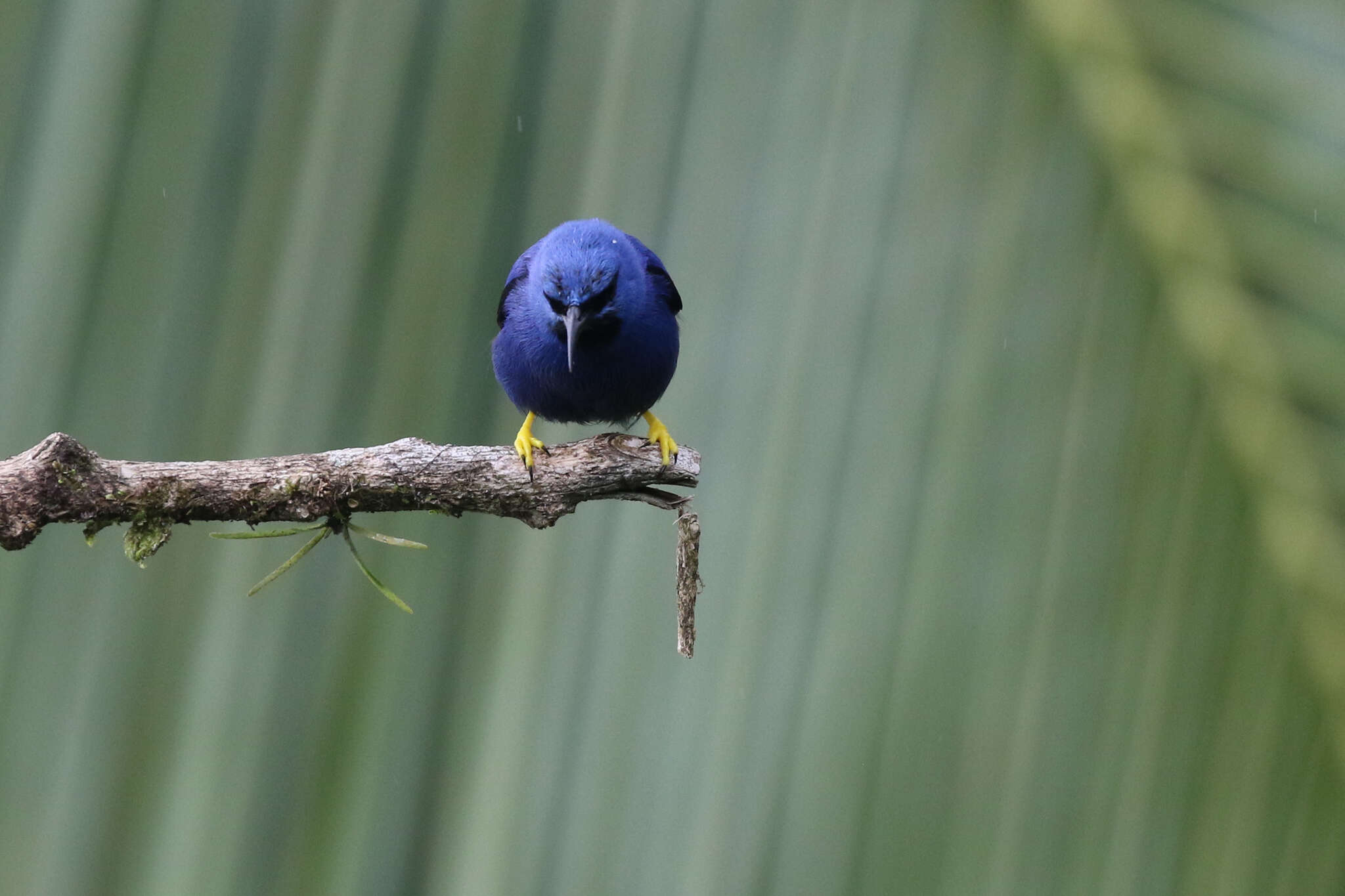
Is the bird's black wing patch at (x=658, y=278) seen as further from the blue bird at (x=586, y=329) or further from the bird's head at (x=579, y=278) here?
the bird's head at (x=579, y=278)

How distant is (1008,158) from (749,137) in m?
0.86

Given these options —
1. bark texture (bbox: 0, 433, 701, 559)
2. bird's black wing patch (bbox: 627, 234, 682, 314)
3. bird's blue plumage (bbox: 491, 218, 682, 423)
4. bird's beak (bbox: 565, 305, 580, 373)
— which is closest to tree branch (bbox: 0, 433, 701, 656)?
bark texture (bbox: 0, 433, 701, 559)

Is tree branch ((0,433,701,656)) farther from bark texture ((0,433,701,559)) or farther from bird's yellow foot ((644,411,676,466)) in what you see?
bird's yellow foot ((644,411,676,466))

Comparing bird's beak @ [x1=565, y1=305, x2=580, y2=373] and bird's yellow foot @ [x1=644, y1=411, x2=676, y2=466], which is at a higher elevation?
bird's beak @ [x1=565, y1=305, x2=580, y2=373]

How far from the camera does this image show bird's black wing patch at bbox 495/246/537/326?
3.47 meters

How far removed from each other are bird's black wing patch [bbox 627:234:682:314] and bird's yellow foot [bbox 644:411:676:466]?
38 centimetres

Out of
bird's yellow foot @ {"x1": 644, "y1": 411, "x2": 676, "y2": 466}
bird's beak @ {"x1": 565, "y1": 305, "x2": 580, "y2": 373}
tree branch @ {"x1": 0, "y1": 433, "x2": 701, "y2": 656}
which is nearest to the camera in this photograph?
tree branch @ {"x1": 0, "y1": 433, "x2": 701, "y2": 656}

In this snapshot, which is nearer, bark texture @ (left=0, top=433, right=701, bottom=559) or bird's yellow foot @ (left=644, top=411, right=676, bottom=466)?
bark texture @ (left=0, top=433, right=701, bottom=559)

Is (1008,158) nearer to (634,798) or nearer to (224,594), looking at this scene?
(634,798)

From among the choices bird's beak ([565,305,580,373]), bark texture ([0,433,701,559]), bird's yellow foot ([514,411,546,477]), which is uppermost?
bird's beak ([565,305,580,373])

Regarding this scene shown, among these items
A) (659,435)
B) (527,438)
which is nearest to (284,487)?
(527,438)

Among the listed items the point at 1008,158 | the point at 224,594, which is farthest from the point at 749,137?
the point at 224,594

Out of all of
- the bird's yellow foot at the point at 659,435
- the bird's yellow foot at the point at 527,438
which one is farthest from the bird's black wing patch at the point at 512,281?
the bird's yellow foot at the point at 659,435

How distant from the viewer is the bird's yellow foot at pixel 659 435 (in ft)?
11.2
